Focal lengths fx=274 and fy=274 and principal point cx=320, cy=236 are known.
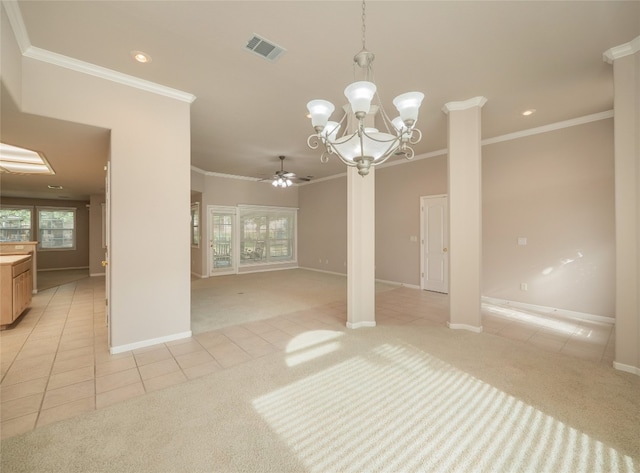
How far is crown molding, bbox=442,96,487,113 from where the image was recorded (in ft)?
11.6

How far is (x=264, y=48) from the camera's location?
2570mm

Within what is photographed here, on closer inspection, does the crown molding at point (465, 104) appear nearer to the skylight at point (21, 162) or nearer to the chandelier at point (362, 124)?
the chandelier at point (362, 124)

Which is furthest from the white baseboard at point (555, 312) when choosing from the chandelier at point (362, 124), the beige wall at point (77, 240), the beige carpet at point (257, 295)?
the beige wall at point (77, 240)

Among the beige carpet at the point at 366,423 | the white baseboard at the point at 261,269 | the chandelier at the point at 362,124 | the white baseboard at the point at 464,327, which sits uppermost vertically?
the chandelier at the point at 362,124

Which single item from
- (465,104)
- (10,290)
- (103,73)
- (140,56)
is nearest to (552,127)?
(465,104)

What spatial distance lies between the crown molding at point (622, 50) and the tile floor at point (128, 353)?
2993mm

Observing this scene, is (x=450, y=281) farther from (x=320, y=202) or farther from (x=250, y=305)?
(x=320, y=202)

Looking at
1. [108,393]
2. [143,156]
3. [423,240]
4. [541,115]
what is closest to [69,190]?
[143,156]

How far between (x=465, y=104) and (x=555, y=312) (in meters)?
3.53

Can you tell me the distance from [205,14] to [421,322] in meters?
4.26

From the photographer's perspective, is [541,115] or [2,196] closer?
[541,115]

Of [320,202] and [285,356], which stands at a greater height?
[320,202]

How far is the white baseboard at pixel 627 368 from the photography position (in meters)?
2.54

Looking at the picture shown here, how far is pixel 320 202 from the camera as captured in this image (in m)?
8.91
